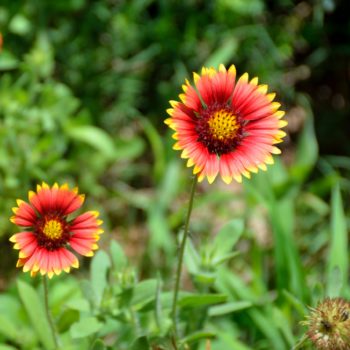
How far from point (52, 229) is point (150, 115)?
1.81 metres

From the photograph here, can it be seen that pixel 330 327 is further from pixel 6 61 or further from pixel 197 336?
pixel 6 61

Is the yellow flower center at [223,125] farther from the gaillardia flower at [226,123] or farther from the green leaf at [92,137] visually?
the green leaf at [92,137]

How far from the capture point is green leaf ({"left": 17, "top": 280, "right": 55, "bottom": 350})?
2.11 m

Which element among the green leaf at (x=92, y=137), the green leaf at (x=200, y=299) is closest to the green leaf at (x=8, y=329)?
the green leaf at (x=200, y=299)

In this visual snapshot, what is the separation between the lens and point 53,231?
1755mm

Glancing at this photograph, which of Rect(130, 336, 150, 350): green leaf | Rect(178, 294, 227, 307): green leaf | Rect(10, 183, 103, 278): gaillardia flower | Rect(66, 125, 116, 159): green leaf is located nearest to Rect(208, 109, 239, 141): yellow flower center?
Rect(10, 183, 103, 278): gaillardia flower

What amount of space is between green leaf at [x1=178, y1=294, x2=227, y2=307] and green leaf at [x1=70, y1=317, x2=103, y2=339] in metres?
0.31

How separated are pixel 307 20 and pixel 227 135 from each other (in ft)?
6.48

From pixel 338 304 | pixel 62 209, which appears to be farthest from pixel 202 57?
pixel 338 304

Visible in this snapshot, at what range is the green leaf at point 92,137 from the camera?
2971mm

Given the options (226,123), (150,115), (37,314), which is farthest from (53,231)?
(150,115)

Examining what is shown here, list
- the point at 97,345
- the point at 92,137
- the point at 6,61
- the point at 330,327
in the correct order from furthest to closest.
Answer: the point at 92,137 < the point at 6,61 < the point at 97,345 < the point at 330,327

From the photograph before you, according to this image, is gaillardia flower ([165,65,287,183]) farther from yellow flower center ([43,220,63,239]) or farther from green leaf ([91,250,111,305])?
green leaf ([91,250,111,305])

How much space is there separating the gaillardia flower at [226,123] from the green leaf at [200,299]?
1.57 ft
